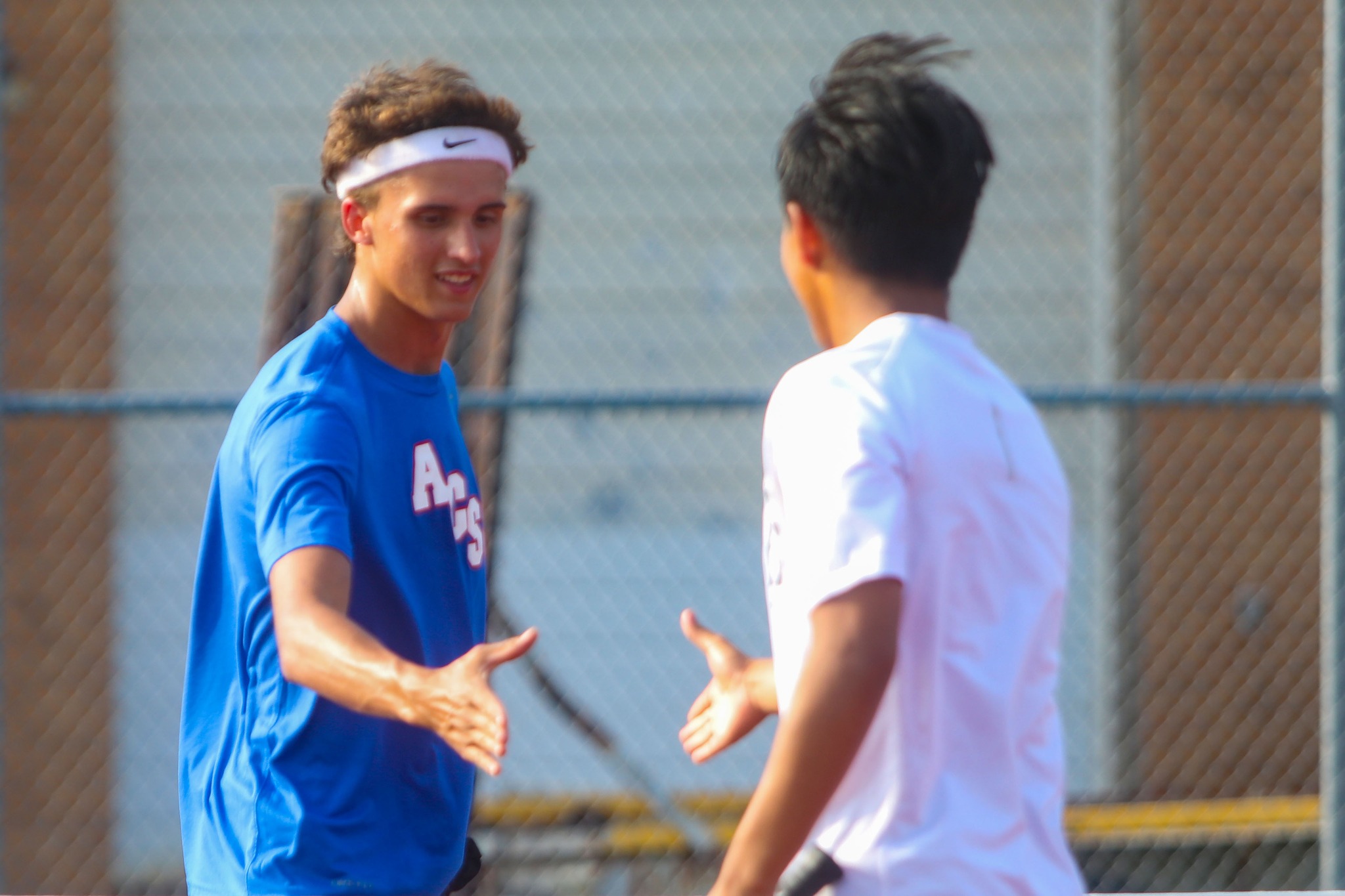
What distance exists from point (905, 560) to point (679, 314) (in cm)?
465

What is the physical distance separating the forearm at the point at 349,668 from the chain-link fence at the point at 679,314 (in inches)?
163

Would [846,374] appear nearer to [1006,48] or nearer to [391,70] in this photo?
[391,70]

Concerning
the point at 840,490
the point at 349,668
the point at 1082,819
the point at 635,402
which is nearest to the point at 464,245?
the point at 349,668

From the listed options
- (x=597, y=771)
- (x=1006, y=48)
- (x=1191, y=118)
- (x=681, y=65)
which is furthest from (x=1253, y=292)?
(x=597, y=771)

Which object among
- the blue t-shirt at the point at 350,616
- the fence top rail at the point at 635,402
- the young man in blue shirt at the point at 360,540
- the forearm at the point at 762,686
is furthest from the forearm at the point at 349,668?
the fence top rail at the point at 635,402

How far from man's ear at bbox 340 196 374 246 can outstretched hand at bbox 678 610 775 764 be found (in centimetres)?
76

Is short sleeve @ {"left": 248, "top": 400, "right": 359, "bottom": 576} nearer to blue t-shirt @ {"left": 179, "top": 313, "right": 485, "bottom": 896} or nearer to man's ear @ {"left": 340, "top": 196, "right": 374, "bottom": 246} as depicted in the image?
blue t-shirt @ {"left": 179, "top": 313, "right": 485, "bottom": 896}

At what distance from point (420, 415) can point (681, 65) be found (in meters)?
4.36

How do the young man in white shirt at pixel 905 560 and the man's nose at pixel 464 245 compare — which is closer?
the young man in white shirt at pixel 905 560

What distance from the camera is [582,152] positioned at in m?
6.12

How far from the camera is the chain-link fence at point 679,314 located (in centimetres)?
580

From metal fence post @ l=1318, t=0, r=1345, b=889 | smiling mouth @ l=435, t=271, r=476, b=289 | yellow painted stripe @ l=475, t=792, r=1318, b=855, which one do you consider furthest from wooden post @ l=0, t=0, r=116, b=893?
metal fence post @ l=1318, t=0, r=1345, b=889

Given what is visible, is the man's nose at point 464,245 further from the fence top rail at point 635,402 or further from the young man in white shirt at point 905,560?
the fence top rail at point 635,402

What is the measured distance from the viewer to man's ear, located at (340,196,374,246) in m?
2.14
